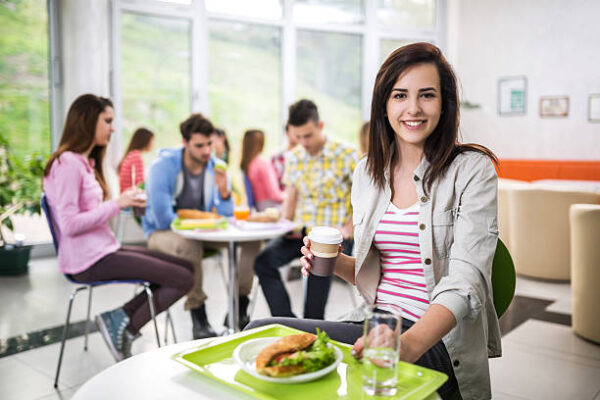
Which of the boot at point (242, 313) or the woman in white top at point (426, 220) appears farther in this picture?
the boot at point (242, 313)

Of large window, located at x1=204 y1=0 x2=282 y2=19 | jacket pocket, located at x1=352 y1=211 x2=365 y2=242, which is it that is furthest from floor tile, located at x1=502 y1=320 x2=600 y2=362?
large window, located at x1=204 y1=0 x2=282 y2=19

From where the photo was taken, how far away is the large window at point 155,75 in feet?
20.7

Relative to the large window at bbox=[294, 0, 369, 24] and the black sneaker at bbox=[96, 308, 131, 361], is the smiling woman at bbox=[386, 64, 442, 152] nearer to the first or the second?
the black sneaker at bbox=[96, 308, 131, 361]

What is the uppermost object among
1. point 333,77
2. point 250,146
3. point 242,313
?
point 333,77

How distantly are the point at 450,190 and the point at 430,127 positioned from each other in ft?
0.64

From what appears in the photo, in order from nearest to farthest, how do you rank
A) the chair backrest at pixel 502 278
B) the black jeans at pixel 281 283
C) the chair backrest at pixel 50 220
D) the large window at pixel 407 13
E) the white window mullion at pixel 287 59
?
the chair backrest at pixel 502 278 < the chair backrest at pixel 50 220 < the black jeans at pixel 281 283 < the white window mullion at pixel 287 59 < the large window at pixel 407 13

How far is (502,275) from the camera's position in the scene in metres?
1.50

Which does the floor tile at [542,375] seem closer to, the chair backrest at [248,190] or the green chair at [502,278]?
the green chair at [502,278]

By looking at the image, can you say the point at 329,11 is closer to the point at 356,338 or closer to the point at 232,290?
the point at 232,290

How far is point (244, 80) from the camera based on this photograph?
23.5 feet

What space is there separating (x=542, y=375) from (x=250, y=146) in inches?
131

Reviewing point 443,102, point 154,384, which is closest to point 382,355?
point 154,384

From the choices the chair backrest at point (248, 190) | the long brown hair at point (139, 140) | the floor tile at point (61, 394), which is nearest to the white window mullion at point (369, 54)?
the chair backrest at point (248, 190)

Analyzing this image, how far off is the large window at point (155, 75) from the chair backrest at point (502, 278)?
5458mm
